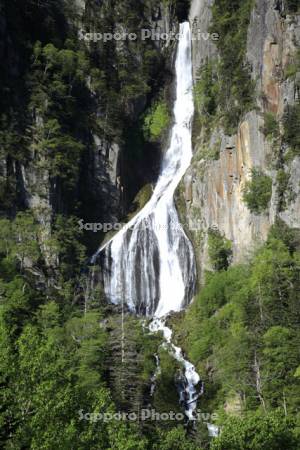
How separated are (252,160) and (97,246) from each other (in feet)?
49.7

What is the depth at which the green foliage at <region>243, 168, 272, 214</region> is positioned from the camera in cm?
5081

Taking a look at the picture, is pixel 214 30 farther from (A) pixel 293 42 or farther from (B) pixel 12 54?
(B) pixel 12 54

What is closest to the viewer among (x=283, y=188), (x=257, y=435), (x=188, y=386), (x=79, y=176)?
(x=257, y=435)

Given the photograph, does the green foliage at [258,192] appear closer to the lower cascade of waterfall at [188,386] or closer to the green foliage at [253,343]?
the green foliage at [253,343]

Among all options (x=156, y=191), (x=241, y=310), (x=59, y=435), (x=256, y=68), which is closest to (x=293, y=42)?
(x=256, y=68)

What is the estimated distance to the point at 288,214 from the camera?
4794 cm

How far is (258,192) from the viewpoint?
51062mm

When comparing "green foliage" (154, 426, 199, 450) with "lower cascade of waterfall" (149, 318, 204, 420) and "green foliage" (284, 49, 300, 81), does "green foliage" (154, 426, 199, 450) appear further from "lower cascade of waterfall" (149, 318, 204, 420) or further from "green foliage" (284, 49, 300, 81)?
"green foliage" (284, 49, 300, 81)

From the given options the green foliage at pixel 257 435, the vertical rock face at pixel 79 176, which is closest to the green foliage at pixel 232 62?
the vertical rock face at pixel 79 176

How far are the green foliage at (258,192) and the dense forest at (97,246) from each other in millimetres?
89

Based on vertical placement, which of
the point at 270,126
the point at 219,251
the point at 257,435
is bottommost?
the point at 257,435

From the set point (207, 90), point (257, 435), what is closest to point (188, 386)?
point (257, 435)

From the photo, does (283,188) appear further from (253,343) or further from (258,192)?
(253,343)

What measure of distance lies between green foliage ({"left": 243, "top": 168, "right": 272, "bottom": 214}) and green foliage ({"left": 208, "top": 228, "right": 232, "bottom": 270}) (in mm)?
3880
